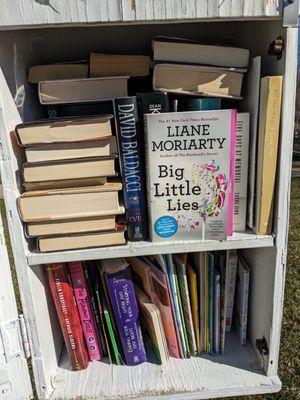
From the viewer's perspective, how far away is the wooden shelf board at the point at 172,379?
798 millimetres

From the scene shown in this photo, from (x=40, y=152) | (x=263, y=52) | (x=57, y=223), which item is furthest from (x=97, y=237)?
(x=263, y=52)

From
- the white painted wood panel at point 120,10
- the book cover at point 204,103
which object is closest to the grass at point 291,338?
the book cover at point 204,103

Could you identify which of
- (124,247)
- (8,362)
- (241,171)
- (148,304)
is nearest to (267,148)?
(241,171)

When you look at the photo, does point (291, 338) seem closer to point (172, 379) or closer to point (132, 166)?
point (172, 379)

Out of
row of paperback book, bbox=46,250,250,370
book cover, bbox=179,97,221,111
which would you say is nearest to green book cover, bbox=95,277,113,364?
row of paperback book, bbox=46,250,250,370

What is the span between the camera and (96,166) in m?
0.71

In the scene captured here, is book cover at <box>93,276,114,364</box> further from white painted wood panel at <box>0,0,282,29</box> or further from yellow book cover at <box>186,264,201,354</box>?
white painted wood panel at <box>0,0,282,29</box>

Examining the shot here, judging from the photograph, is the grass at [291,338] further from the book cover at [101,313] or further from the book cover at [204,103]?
the book cover at [204,103]

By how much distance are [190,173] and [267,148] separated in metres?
0.15

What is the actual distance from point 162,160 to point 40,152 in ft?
0.77

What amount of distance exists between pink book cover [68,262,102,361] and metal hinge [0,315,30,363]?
0.47ft

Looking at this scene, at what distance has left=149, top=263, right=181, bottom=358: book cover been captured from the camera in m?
0.85

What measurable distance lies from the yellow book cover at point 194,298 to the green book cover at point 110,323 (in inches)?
7.7

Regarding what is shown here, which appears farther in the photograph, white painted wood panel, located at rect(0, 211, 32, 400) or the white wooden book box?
white painted wood panel, located at rect(0, 211, 32, 400)
